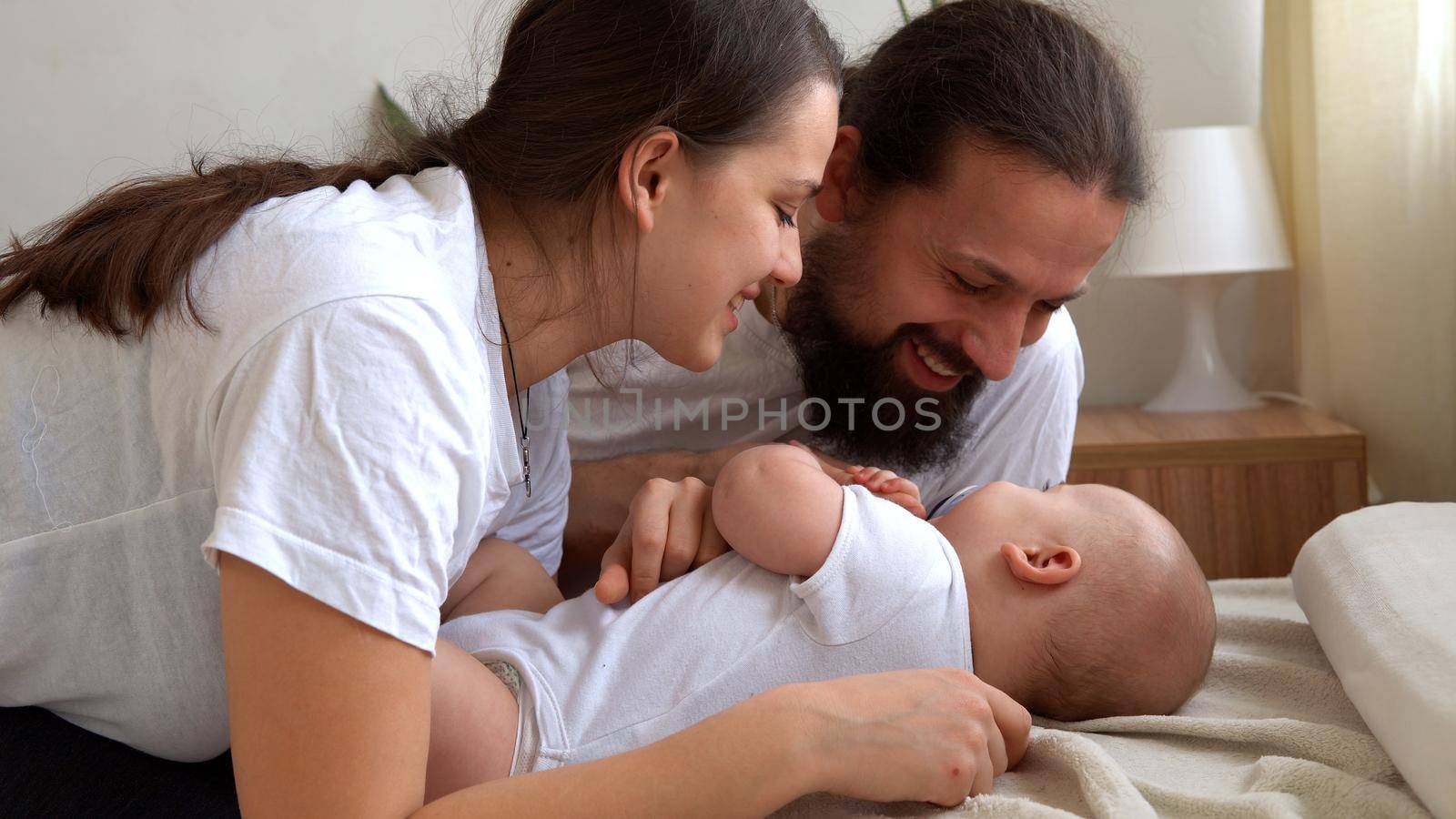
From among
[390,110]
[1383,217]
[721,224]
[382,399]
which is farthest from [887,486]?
[390,110]

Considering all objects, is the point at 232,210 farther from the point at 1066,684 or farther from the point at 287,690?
the point at 1066,684

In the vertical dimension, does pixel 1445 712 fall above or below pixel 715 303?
below

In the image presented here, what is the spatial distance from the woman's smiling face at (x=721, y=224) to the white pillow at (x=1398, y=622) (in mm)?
604

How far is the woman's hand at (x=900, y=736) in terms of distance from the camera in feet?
2.73

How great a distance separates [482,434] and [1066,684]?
2.03 ft

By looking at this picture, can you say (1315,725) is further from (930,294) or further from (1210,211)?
(1210,211)

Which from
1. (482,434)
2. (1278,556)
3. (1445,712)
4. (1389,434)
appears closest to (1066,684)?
(1445,712)

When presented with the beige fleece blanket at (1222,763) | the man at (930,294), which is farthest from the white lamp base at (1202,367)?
the beige fleece blanket at (1222,763)

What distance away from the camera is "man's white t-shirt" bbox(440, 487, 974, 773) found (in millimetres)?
960

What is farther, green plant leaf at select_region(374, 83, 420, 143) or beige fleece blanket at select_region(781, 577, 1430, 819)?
green plant leaf at select_region(374, 83, 420, 143)

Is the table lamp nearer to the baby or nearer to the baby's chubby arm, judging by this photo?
the baby

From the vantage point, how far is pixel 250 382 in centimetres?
72

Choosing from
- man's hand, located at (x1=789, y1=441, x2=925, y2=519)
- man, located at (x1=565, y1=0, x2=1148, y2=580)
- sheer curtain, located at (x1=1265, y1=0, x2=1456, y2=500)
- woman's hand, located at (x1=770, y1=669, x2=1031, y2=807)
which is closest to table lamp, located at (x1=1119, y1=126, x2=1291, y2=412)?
sheer curtain, located at (x1=1265, y1=0, x2=1456, y2=500)

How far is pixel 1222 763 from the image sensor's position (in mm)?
960
